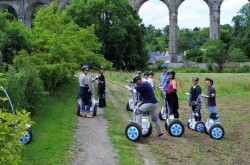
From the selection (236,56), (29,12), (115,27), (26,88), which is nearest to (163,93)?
(26,88)

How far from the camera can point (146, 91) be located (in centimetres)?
1078

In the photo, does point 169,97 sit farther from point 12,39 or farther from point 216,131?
point 12,39

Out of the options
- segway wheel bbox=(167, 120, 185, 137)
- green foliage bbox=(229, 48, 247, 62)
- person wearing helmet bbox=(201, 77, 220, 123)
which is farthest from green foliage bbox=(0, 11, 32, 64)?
green foliage bbox=(229, 48, 247, 62)

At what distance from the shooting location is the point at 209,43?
183 feet

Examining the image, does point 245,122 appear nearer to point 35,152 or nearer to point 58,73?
point 58,73

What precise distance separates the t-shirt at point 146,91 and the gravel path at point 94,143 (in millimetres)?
1440

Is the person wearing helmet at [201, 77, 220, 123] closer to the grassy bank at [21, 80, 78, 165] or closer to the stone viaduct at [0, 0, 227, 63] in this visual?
the grassy bank at [21, 80, 78, 165]

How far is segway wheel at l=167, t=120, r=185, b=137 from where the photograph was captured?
38.4 feet

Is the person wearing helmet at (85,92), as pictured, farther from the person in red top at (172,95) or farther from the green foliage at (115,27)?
the green foliage at (115,27)

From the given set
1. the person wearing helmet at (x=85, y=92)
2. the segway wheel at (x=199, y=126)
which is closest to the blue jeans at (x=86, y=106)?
the person wearing helmet at (x=85, y=92)

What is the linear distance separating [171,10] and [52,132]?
44.7m

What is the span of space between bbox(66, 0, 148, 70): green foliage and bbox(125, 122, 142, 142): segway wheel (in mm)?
29132

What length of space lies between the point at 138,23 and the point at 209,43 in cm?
1475

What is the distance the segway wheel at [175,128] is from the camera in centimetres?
1170
